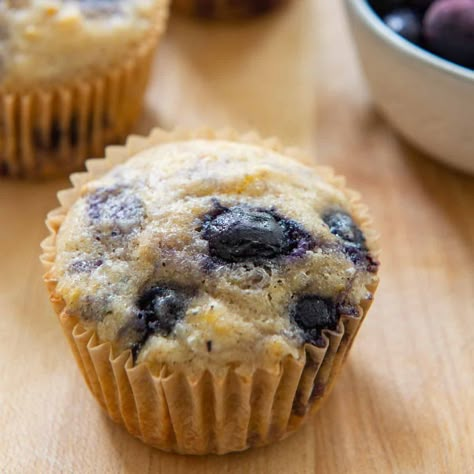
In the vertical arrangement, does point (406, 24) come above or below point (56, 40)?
above

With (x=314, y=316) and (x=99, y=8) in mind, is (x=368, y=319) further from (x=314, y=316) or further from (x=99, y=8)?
(x=99, y=8)

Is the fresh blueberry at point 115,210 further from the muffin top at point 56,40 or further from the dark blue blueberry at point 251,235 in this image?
the muffin top at point 56,40

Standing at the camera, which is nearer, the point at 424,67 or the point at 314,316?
the point at 314,316

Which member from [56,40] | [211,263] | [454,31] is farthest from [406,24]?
[211,263]

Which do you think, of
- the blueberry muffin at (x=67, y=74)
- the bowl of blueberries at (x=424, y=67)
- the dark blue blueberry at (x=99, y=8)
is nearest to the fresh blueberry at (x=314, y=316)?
the bowl of blueberries at (x=424, y=67)

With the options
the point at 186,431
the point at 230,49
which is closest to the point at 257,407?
the point at 186,431

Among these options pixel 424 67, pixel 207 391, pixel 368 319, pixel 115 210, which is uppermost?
pixel 424 67

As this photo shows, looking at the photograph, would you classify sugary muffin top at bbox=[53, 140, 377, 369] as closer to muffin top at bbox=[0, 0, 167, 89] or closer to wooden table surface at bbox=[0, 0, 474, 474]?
wooden table surface at bbox=[0, 0, 474, 474]

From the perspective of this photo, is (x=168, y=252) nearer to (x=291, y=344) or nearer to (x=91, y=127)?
(x=291, y=344)
